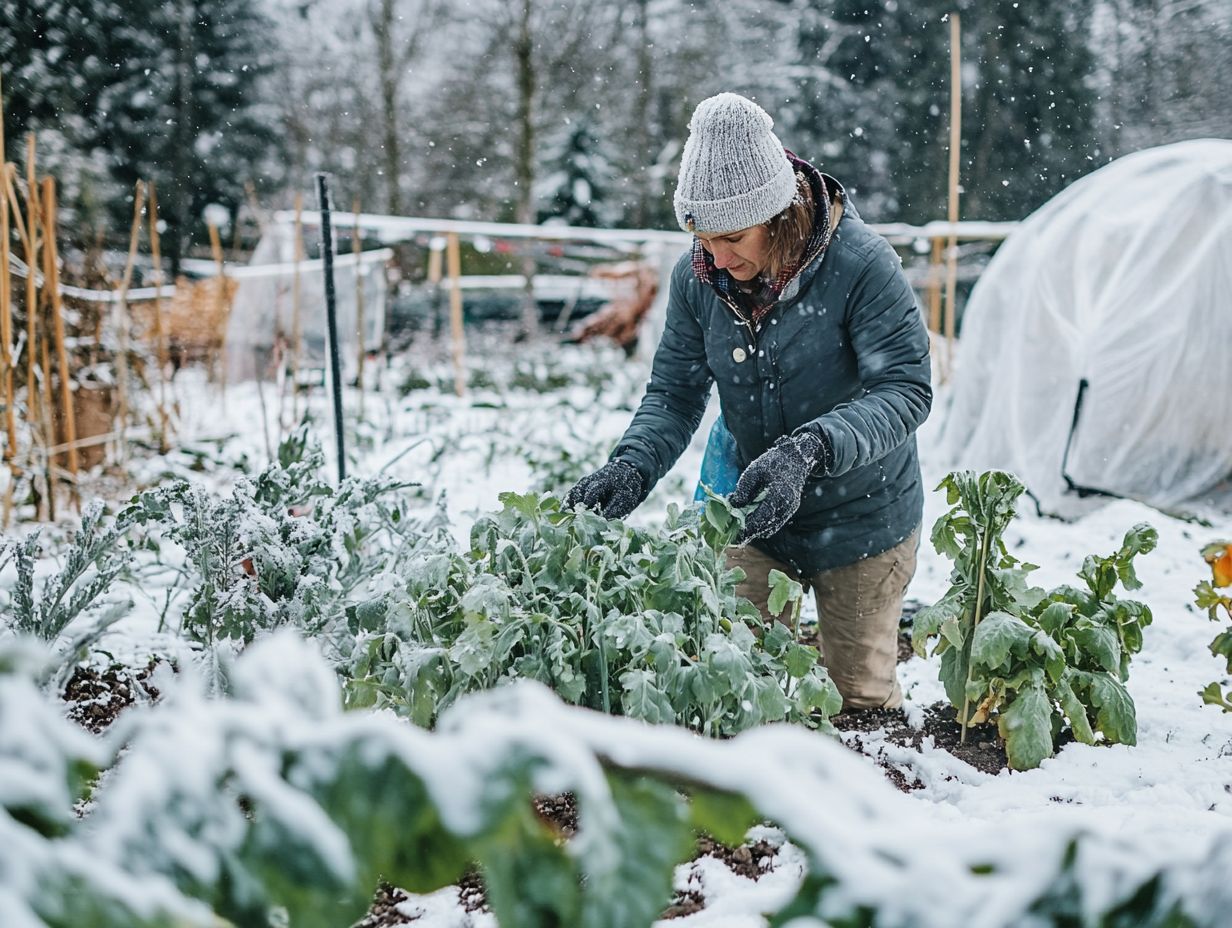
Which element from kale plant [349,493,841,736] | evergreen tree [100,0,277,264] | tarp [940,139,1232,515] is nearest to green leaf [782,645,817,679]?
kale plant [349,493,841,736]

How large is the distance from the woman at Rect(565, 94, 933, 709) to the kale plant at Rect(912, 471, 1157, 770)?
284mm

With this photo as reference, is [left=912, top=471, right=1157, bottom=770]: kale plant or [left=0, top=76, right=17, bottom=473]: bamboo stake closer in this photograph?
[left=912, top=471, right=1157, bottom=770]: kale plant

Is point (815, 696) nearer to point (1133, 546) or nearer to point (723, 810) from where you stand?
point (1133, 546)

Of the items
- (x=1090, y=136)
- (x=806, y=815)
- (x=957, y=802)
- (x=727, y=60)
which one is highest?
(x=727, y=60)

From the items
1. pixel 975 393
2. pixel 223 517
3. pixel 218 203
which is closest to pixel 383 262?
pixel 975 393

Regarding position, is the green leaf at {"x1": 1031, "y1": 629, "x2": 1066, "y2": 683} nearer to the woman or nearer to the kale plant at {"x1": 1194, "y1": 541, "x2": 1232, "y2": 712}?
the kale plant at {"x1": 1194, "y1": 541, "x2": 1232, "y2": 712}

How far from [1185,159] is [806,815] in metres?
6.71

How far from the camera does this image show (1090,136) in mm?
20062

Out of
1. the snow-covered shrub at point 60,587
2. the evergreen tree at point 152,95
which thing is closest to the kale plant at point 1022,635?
the snow-covered shrub at point 60,587

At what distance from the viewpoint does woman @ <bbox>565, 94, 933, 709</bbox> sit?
2.25 m

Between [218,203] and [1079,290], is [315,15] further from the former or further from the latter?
[1079,290]

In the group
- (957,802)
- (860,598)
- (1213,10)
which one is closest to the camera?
(957,802)

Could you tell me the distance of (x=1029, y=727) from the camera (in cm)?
209

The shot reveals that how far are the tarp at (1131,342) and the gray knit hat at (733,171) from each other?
161 inches
